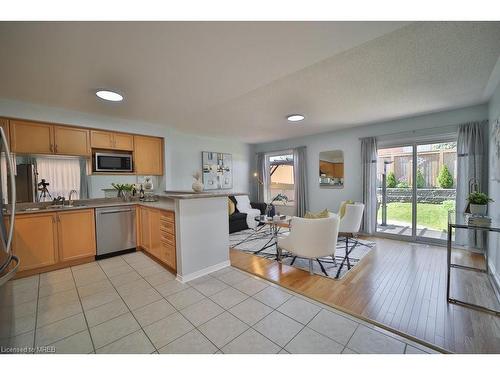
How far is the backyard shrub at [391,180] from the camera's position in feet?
14.5

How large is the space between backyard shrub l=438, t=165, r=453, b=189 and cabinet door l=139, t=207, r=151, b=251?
538 cm

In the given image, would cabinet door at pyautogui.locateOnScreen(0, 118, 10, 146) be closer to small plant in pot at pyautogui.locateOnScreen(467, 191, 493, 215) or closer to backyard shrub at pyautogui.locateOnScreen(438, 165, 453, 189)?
small plant in pot at pyautogui.locateOnScreen(467, 191, 493, 215)

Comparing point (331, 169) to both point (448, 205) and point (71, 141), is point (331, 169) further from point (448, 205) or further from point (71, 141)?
point (71, 141)

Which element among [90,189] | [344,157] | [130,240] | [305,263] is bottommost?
[305,263]

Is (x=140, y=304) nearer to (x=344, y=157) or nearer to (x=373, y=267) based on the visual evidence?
(x=373, y=267)

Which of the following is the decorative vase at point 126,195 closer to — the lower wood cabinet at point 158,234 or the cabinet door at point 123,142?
the lower wood cabinet at point 158,234

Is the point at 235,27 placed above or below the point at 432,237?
above

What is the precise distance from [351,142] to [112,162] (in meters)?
5.15

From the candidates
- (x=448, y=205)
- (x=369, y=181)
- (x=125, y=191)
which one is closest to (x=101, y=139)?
(x=125, y=191)

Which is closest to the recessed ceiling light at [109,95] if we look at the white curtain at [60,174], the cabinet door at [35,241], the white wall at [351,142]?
the white curtain at [60,174]

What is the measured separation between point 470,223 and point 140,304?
342 centimetres

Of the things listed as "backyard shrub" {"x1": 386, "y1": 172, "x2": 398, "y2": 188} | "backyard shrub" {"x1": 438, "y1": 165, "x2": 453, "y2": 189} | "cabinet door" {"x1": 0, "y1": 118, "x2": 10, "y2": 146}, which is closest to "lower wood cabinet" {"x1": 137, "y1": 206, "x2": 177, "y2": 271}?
"cabinet door" {"x1": 0, "y1": 118, "x2": 10, "y2": 146}
